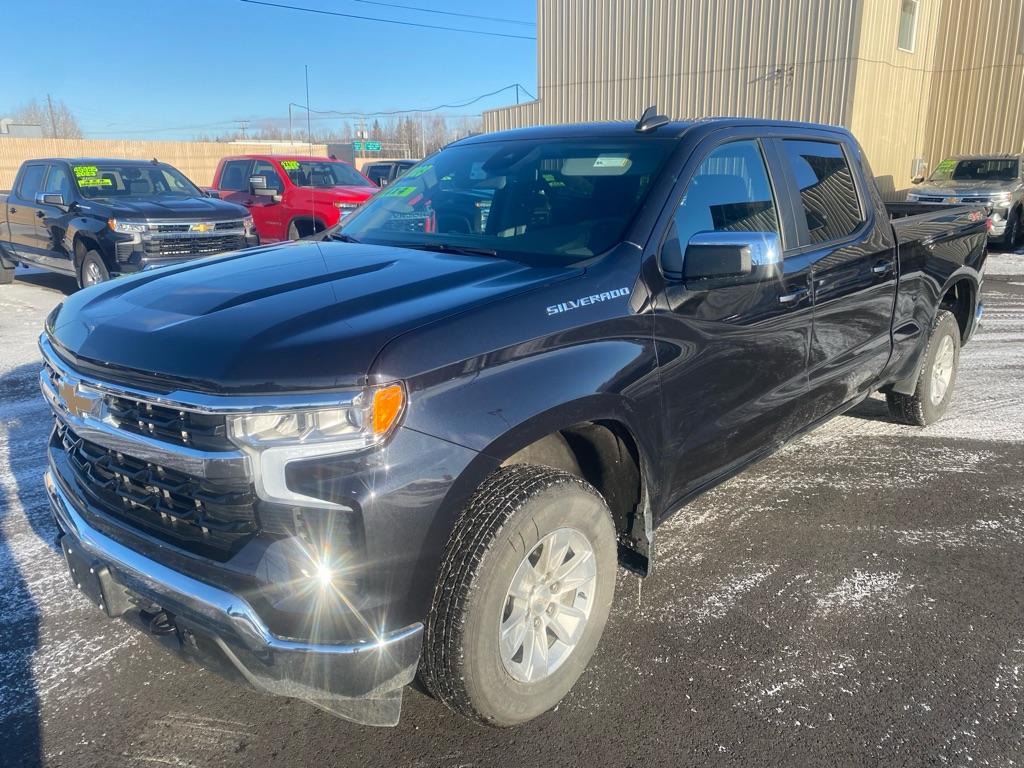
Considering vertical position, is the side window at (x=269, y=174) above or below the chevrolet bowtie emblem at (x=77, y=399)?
above

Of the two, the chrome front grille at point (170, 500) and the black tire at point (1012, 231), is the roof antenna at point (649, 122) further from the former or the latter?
the black tire at point (1012, 231)

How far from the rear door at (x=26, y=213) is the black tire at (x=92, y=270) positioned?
4.49 ft

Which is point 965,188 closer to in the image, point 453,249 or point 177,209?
point 177,209

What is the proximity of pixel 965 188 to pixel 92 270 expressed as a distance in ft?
52.4

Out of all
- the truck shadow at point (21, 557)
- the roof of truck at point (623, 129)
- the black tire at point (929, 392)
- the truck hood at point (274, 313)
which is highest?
the roof of truck at point (623, 129)

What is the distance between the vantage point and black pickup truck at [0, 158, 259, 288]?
31.1 feet

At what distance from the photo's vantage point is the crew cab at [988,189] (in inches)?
608

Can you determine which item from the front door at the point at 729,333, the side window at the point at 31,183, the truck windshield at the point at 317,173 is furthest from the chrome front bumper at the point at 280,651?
the truck windshield at the point at 317,173

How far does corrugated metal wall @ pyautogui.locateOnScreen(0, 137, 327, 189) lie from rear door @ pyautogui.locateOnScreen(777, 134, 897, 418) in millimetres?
35087

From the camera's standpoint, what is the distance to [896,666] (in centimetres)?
296

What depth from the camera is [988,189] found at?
15.8 m

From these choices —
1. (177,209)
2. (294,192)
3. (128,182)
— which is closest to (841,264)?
(177,209)

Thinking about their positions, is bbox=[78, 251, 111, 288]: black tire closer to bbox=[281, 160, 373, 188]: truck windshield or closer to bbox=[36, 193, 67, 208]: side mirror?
bbox=[36, 193, 67, 208]: side mirror

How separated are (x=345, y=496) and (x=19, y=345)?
7569 mm
